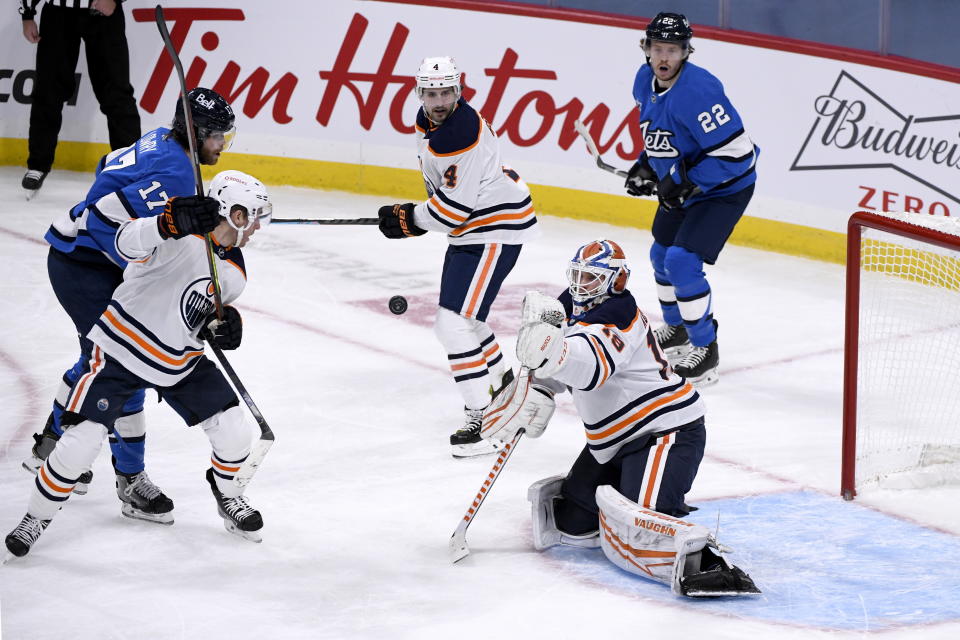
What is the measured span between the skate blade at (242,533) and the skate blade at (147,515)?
17 cm

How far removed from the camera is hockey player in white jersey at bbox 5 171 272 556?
134 inches

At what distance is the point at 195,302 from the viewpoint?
3.48 metres

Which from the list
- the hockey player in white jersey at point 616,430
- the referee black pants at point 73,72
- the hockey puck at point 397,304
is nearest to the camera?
the hockey player in white jersey at point 616,430

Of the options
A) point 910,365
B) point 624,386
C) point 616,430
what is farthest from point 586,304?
point 910,365

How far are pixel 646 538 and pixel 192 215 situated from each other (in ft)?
4.27

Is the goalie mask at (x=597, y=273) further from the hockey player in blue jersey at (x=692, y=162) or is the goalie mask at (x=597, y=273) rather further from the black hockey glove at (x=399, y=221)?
the hockey player in blue jersey at (x=692, y=162)

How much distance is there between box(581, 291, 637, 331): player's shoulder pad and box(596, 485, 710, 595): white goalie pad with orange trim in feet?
1.35

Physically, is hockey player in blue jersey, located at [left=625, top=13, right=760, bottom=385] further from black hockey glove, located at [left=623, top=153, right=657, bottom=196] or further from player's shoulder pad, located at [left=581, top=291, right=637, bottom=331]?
player's shoulder pad, located at [left=581, top=291, right=637, bottom=331]

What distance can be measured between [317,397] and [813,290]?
2.62m

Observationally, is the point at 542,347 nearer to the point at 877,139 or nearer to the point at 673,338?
the point at 673,338

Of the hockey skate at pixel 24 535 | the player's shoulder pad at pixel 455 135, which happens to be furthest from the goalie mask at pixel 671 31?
Answer: the hockey skate at pixel 24 535

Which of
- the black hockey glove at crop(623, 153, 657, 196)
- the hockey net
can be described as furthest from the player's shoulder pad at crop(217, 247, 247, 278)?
the black hockey glove at crop(623, 153, 657, 196)

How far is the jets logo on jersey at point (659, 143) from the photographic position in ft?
17.4

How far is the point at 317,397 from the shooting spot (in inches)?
197
